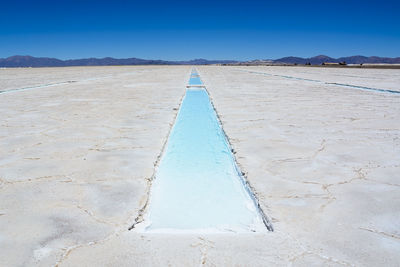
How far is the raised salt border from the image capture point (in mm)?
1339

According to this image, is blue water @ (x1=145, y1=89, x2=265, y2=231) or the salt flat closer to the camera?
the salt flat

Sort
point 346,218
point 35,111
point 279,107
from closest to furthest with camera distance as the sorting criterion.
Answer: point 346,218
point 35,111
point 279,107

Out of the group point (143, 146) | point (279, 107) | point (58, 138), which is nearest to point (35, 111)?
point (58, 138)

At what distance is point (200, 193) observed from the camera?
167cm

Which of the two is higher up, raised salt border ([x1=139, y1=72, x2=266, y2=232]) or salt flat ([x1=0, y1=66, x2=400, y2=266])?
salt flat ([x1=0, y1=66, x2=400, y2=266])

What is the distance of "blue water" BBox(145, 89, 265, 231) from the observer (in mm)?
1349

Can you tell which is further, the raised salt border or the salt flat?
the raised salt border

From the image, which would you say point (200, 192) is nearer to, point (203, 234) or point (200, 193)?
point (200, 193)

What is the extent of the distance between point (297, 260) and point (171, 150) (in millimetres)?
1530

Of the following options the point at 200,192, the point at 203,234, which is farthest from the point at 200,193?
the point at 203,234

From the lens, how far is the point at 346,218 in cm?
134

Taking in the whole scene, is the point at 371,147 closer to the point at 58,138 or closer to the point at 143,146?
the point at 143,146

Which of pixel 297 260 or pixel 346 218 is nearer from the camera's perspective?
pixel 297 260

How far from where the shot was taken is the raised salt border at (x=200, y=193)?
134 centimetres
